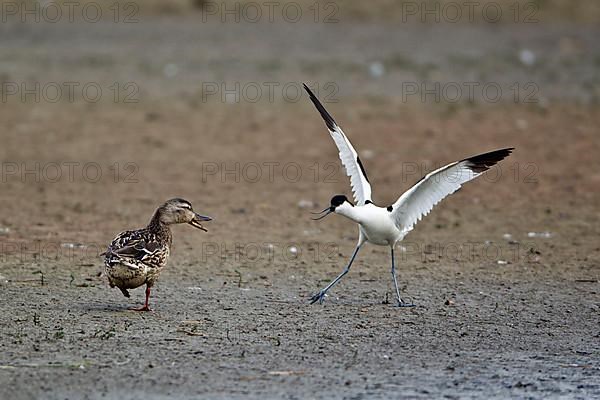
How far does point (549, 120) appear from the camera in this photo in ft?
59.3

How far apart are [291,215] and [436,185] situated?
3890 millimetres

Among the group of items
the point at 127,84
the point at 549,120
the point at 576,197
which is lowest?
the point at 576,197

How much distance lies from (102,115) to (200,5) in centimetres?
742

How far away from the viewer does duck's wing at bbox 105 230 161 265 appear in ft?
27.9

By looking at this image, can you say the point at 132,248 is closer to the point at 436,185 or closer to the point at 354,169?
the point at 354,169

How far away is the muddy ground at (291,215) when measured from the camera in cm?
777

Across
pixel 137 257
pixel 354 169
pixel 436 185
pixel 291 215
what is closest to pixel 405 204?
pixel 436 185

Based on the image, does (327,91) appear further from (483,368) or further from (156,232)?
(483,368)

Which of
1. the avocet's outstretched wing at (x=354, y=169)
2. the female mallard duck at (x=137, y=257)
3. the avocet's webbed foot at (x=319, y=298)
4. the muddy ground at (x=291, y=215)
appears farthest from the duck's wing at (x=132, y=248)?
the avocet's outstretched wing at (x=354, y=169)

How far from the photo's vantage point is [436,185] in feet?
30.4

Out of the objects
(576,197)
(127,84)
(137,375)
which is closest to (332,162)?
(576,197)

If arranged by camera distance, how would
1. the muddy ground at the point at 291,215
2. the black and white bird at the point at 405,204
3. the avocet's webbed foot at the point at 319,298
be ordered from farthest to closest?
the avocet's webbed foot at the point at 319,298 → the black and white bird at the point at 405,204 → the muddy ground at the point at 291,215

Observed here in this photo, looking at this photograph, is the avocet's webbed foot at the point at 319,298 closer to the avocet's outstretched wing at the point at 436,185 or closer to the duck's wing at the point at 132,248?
the avocet's outstretched wing at the point at 436,185

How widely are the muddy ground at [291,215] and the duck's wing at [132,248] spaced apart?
48 cm
